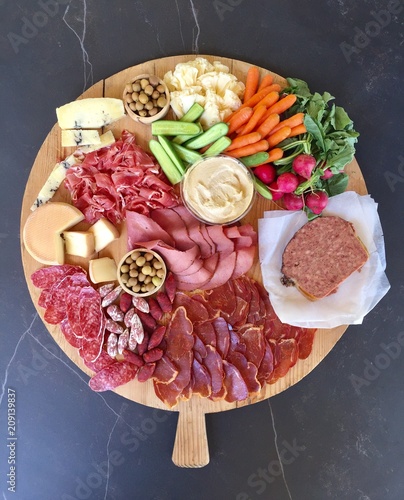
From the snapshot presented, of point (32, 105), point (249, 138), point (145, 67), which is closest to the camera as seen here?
point (249, 138)

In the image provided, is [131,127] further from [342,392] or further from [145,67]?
[342,392]

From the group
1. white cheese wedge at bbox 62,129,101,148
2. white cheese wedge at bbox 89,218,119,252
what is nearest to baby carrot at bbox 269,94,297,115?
white cheese wedge at bbox 62,129,101,148

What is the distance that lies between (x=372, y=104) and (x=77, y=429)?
2.78 metres

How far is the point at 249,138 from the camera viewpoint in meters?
2.36

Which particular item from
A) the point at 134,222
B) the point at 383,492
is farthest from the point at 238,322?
the point at 383,492

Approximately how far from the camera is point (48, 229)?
7.86ft

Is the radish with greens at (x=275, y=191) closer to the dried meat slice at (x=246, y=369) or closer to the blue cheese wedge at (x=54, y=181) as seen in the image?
the dried meat slice at (x=246, y=369)

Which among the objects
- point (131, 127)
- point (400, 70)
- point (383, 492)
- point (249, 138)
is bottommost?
point (383, 492)

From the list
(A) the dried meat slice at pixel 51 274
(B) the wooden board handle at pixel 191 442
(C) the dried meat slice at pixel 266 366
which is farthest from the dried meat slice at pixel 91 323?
(C) the dried meat slice at pixel 266 366

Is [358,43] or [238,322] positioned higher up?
[358,43]

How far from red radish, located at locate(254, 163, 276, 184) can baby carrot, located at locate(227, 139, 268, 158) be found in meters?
0.10

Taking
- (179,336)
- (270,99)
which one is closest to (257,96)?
(270,99)

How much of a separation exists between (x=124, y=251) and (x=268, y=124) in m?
1.06

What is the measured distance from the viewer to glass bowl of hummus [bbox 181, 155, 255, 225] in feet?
7.67
